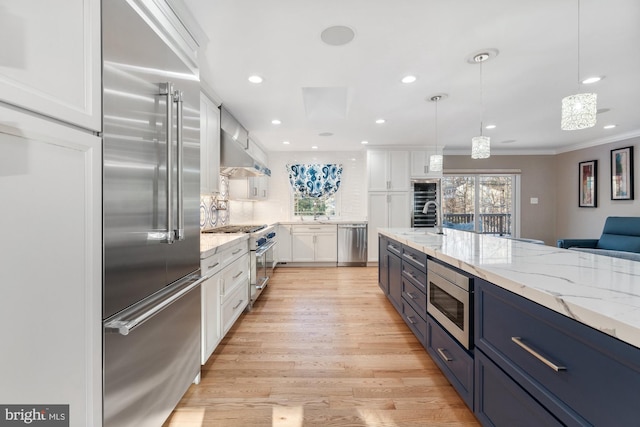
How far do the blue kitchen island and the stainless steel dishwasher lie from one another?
3.54 m

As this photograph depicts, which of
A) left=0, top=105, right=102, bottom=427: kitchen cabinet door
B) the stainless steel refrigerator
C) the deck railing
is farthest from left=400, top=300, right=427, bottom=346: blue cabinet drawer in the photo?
the deck railing

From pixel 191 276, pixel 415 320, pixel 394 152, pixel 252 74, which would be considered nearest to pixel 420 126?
pixel 394 152

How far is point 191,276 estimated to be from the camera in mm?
1572

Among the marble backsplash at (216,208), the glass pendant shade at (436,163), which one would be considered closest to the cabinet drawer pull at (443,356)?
the glass pendant shade at (436,163)

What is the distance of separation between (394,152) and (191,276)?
4.73 metres

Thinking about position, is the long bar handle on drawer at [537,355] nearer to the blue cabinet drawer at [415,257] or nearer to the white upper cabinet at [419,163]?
the blue cabinet drawer at [415,257]

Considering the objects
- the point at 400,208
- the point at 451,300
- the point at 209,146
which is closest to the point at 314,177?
the point at 400,208

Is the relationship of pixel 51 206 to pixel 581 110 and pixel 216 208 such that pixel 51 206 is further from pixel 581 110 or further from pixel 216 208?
pixel 216 208

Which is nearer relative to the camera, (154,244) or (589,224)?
(154,244)

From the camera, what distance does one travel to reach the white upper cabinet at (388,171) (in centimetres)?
541

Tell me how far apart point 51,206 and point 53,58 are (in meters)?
0.44

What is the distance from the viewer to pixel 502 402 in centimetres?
114

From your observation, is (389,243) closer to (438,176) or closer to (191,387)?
(191,387)

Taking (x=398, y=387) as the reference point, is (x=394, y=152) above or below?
above
